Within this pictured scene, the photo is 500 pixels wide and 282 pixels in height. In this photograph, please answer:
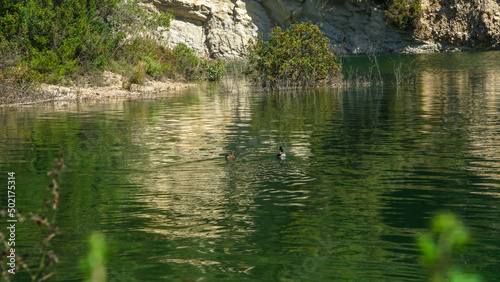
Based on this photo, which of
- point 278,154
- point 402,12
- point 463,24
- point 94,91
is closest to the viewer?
point 278,154

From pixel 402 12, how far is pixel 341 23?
809 centimetres

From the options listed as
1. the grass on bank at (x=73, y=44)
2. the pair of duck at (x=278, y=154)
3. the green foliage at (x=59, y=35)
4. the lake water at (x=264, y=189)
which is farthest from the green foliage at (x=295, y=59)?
the pair of duck at (x=278, y=154)

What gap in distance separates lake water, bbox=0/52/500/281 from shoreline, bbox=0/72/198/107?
6.84 metres

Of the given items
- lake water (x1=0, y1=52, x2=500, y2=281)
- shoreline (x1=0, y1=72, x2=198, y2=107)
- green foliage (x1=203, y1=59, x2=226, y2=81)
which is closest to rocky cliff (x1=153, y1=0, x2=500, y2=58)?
green foliage (x1=203, y1=59, x2=226, y2=81)

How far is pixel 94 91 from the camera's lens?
33.0 metres

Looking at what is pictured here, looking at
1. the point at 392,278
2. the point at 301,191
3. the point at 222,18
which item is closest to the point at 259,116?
the point at 301,191

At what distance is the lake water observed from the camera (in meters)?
6.89

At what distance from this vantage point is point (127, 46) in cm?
3922

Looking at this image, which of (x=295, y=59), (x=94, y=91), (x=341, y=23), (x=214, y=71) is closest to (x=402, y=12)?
(x=341, y=23)

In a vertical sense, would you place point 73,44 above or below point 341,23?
below

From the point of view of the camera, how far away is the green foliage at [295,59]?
3472 centimetres

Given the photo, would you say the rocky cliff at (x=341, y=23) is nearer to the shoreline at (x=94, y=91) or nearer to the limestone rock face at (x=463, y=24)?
the limestone rock face at (x=463, y=24)

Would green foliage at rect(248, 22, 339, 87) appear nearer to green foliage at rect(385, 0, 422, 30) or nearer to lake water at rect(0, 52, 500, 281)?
lake water at rect(0, 52, 500, 281)

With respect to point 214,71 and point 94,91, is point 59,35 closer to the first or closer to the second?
point 94,91
